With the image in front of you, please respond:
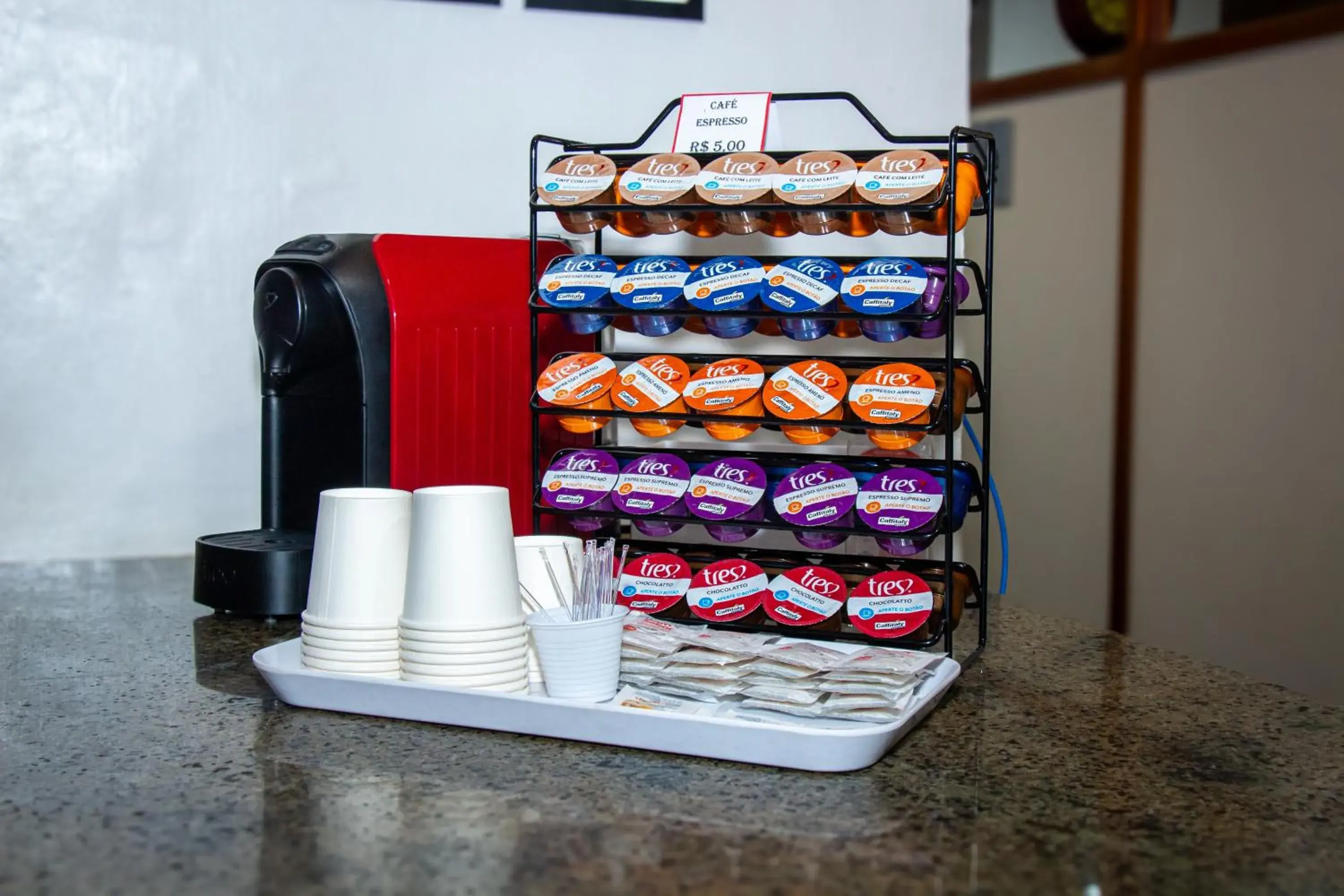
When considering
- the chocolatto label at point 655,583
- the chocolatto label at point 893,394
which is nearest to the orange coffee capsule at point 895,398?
the chocolatto label at point 893,394

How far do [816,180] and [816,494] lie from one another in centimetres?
27

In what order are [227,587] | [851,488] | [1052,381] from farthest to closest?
[1052,381], [227,587], [851,488]

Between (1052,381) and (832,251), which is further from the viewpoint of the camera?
(1052,381)

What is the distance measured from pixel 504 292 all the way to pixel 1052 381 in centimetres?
221

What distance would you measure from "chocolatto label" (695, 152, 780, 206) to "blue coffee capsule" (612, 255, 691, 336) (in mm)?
72

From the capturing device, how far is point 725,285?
3.71ft

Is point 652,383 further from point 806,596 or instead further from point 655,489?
point 806,596

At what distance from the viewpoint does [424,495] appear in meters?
0.93

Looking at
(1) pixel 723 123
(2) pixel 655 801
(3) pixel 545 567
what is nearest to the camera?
(2) pixel 655 801

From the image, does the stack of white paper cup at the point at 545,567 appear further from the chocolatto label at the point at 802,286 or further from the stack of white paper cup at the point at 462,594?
the chocolatto label at the point at 802,286

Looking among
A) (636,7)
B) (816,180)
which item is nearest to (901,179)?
→ (816,180)

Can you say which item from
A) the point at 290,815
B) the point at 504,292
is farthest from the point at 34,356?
the point at 290,815

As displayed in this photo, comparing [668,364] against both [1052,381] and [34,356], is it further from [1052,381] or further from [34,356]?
[1052,381]

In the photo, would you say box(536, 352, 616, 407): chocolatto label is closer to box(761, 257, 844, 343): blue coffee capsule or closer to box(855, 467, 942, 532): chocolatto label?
box(761, 257, 844, 343): blue coffee capsule
